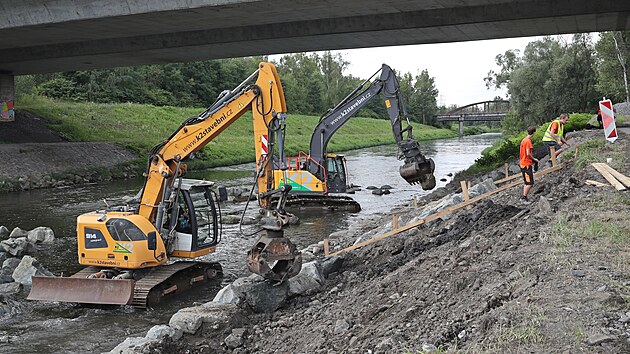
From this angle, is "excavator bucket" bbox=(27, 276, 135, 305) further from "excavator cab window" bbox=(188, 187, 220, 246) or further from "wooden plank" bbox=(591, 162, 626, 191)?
"wooden plank" bbox=(591, 162, 626, 191)

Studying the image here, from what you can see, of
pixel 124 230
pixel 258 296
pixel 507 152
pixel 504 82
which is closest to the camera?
pixel 258 296

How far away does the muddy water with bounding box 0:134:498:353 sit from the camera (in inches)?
377

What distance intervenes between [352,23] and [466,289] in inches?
536

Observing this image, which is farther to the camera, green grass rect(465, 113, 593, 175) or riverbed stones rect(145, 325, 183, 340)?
green grass rect(465, 113, 593, 175)

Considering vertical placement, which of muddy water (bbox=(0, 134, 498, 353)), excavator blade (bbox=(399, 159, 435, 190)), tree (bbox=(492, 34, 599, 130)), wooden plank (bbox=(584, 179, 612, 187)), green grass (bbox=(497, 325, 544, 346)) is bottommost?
muddy water (bbox=(0, 134, 498, 353))

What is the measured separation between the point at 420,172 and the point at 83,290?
23.0 feet

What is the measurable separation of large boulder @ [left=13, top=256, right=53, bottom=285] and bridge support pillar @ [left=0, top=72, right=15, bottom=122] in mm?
23866

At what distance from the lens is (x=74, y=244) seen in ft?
54.0

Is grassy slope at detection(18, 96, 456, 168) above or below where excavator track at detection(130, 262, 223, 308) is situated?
above

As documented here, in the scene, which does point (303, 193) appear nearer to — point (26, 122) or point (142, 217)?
point (142, 217)

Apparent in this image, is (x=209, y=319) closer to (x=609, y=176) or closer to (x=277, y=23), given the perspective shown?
(x=609, y=176)

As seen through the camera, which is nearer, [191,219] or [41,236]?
[191,219]

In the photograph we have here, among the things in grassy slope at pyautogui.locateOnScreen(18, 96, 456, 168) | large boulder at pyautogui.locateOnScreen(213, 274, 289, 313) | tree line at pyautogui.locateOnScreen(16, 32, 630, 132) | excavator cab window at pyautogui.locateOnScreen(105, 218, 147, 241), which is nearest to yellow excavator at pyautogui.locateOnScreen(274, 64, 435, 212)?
excavator cab window at pyautogui.locateOnScreen(105, 218, 147, 241)

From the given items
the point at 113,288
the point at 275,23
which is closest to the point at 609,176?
the point at 113,288
